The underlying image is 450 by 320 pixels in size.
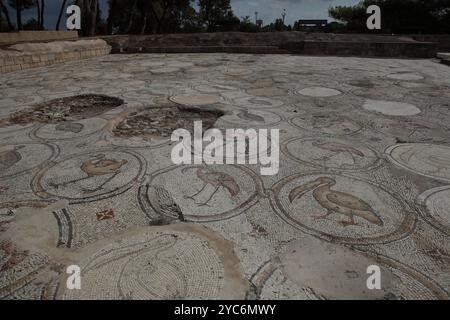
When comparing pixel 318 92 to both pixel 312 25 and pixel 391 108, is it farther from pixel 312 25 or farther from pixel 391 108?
pixel 312 25

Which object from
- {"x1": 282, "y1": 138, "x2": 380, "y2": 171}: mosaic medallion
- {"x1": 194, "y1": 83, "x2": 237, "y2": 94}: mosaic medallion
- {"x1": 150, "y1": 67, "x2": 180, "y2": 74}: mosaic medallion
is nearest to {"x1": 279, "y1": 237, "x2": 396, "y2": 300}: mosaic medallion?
{"x1": 282, "y1": 138, "x2": 380, "y2": 171}: mosaic medallion

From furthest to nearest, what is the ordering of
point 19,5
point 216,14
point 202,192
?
point 216,14
point 19,5
point 202,192

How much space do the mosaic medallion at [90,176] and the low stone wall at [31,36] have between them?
6.29 m

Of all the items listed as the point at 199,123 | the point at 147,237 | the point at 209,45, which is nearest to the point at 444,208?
the point at 147,237

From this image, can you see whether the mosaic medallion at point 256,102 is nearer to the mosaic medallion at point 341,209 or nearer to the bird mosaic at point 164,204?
the mosaic medallion at point 341,209

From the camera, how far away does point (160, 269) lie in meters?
1.07

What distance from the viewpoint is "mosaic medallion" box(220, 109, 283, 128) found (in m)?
2.63

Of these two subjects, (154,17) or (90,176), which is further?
(154,17)


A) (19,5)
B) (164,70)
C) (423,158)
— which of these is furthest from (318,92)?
(19,5)

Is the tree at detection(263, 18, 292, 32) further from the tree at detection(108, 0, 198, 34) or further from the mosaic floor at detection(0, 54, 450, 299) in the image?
the mosaic floor at detection(0, 54, 450, 299)

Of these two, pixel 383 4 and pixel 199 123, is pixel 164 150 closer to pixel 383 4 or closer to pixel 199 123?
pixel 199 123

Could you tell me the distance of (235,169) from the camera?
1.83m

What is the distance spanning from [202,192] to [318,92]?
2.87 m

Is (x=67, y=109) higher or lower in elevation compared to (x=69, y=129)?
higher
